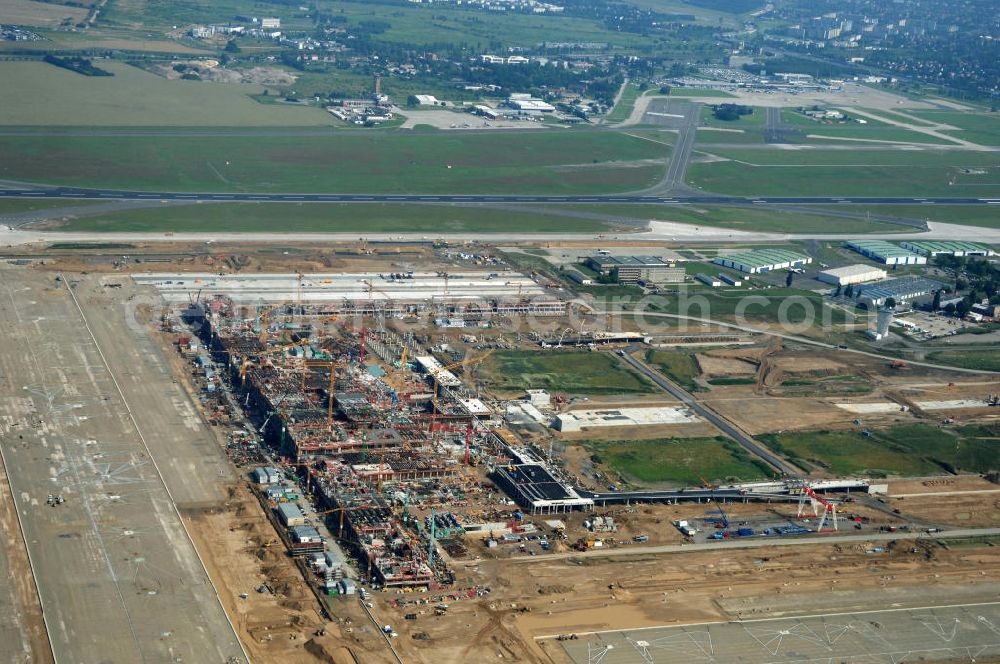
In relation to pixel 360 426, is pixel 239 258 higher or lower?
lower

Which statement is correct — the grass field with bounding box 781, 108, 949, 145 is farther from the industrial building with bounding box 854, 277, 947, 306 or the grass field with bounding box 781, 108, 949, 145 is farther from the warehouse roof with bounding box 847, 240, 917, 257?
the industrial building with bounding box 854, 277, 947, 306

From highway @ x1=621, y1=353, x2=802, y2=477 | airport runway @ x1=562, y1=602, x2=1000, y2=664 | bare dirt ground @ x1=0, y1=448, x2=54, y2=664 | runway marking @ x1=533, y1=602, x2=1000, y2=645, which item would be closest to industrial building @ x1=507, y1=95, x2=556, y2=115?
highway @ x1=621, y1=353, x2=802, y2=477

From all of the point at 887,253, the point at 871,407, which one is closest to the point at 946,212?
the point at 887,253

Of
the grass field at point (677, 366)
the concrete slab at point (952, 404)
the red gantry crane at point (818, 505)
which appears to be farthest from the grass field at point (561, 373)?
the concrete slab at point (952, 404)

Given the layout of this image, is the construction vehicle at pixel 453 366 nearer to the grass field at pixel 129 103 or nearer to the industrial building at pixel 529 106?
the grass field at pixel 129 103

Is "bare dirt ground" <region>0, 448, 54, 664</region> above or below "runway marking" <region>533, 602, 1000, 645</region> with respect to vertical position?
below

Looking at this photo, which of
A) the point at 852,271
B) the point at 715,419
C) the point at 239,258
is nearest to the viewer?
the point at 715,419

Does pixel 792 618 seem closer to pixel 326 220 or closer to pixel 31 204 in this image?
pixel 326 220
